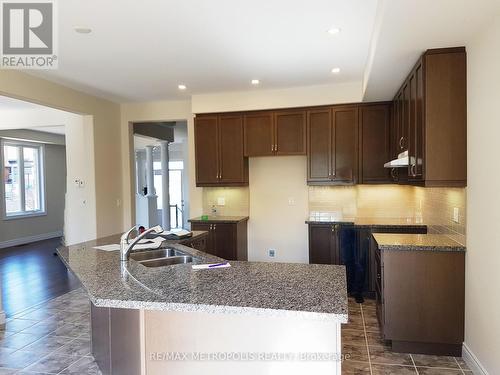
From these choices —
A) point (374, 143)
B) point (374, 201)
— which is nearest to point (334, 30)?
point (374, 143)

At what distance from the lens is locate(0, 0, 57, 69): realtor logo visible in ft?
8.46

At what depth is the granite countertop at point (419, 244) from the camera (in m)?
2.83

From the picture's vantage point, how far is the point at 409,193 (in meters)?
4.75

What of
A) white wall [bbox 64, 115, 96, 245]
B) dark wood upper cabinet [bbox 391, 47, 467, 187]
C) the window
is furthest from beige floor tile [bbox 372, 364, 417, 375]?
the window

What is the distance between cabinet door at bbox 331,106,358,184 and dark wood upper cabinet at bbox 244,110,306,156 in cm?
42

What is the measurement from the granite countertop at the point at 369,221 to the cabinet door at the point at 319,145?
1.83ft

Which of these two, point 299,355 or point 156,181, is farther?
point 156,181

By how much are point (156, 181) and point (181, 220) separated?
157 cm

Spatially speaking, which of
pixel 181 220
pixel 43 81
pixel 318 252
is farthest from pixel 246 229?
pixel 181 220

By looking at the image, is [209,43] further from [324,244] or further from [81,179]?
[81,179]

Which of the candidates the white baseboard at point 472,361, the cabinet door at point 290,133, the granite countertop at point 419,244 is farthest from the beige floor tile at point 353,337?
the cabinet door at point 290,133

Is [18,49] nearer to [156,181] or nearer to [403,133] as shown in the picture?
[403,133]

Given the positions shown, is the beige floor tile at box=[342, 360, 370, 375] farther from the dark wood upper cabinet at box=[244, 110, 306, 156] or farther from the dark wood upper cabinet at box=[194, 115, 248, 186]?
the dark wood upper cabinet at box=[194, 115, 248, 186]

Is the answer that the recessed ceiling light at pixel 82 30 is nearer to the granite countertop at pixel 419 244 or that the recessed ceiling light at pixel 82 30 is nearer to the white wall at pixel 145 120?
the white wall at pixel 145 120
